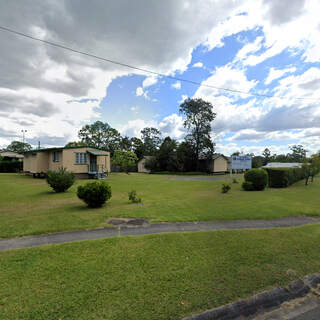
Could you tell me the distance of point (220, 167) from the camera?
3962 centimetres

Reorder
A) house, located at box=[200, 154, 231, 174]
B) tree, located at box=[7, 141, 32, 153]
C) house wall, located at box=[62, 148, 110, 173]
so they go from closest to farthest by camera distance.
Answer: house wall, located at box=[62, 148, 110, 173] < house, located at box=[200, 154, 231, 174] < tree, located at box=[7, 141, 32, 153]

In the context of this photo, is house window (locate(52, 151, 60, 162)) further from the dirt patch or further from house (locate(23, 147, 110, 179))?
the dirt patch

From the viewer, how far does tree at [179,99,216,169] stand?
129 ft

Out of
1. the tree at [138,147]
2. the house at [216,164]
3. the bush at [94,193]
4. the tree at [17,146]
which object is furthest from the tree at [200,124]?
the tree at [17,146]

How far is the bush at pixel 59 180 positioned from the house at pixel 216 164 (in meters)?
31.7

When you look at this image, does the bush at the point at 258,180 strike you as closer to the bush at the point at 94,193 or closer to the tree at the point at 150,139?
the bush at the point at 94,193

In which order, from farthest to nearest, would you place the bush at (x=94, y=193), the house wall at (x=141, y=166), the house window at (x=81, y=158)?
the house wall at (x=141, y=166) → the house window at (x=81, y=158) → the bush at (x=94, y=193)

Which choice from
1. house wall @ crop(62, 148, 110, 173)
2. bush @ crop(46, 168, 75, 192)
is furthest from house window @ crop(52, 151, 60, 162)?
bush @ crop(46, 168, 75, 192)

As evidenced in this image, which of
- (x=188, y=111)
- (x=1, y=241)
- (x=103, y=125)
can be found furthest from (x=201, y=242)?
(x=103, y=125)

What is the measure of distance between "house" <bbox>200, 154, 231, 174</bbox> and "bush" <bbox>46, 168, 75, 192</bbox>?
3167 centimetres

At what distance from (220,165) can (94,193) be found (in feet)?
119

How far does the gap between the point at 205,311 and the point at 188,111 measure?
41.4 m

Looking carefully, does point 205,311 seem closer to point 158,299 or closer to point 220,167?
point 158,299

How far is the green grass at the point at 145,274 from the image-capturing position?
2186mm
